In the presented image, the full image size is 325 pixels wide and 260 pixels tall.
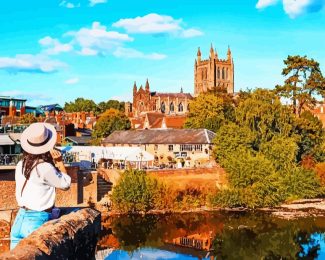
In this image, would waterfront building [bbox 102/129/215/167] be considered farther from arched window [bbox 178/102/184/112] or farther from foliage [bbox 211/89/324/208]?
arched window [bbox 178/102/184/112]

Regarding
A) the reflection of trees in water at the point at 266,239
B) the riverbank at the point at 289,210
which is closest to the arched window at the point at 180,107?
the riverbank at the point at 289,210

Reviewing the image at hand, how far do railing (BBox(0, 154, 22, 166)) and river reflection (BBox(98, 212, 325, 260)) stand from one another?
7.19 m

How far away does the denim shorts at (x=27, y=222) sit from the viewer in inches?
260

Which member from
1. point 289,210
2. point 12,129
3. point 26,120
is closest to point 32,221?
point 12,129

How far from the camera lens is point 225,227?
33062 millimetres

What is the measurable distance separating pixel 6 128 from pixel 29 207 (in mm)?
27383

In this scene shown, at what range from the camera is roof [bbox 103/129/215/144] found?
2019 inches

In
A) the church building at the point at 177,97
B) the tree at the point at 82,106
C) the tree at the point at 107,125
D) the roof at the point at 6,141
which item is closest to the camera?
the roof at the point at 6,141

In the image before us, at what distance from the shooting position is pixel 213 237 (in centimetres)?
3097

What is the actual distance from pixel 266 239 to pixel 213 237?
3.33 m

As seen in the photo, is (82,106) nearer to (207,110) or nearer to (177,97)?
(177,97)

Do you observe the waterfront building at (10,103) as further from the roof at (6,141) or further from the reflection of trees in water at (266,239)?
the reflection of trees in water at (266,239)

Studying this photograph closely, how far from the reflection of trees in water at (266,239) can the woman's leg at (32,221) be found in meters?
21.6

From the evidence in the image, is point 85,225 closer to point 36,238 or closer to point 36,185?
point 36,185
